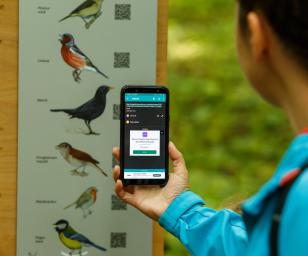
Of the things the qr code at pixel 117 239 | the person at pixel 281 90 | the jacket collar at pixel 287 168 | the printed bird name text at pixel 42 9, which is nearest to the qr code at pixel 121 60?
the printed bird name text at pixel 42 9

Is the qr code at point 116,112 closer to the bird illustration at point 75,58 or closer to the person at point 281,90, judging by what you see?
the bird illustration at point 75,58

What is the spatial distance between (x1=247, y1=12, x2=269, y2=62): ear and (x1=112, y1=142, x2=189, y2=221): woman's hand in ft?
1.89

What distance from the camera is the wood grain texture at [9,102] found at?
161 cm

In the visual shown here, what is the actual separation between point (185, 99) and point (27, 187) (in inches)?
130

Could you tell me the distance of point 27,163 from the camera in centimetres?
164

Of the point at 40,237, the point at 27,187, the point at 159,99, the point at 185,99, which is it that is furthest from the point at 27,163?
the point at 185,99

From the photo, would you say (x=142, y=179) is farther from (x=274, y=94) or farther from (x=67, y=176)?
(x=274, y=94)

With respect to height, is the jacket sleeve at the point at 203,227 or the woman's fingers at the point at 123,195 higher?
the woman's fingers at the point at 123,195

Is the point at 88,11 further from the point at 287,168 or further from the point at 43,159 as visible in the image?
the point at 287,168

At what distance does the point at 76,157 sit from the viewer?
5.40 ft

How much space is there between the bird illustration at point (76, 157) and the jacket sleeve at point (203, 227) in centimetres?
22

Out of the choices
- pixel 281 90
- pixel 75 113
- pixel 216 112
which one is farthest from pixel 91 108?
pixel 216 112

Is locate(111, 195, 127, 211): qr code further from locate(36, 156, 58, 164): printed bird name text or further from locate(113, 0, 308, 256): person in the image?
locate(113, 0, 308, 256): person

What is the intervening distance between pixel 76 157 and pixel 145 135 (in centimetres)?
17
